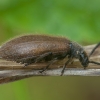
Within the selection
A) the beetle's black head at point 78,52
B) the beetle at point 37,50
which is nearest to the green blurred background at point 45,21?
the beetle's black head at point 78,52

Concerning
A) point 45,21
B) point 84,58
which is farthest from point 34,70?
point 45,21

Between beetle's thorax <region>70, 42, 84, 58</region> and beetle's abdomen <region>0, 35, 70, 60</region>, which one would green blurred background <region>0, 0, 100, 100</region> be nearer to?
beetle's thorax <region>70, 42, 84, 58</region>

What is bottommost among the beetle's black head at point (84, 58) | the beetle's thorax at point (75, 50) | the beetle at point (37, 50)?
the beetle's black head at point (84, 58)

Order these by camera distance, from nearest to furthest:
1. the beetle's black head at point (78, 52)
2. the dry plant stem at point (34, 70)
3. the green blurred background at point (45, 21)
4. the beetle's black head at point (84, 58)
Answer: the dry plant stem at point (34, 70), the beetle's black head at point (84, 58), the beetle's black head at point (78, 52), the green blurred background at point (45, 21)

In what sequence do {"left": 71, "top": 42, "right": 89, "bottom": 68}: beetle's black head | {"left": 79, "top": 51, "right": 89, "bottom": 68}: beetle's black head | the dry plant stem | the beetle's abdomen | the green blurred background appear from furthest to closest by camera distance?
the green blurred background → {"left": 71, "top": 42, "right": 89, "bottom": 68}: beetle's black head → {"left": 79, "top": 51, "right": 89, "bottom": 68}: beetle's black head → the beetle's abdomen → the dry plant stem

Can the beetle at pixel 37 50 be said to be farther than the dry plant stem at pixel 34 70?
Yes

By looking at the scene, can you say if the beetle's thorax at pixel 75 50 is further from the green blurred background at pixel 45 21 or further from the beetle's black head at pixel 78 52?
the green blurred background at pixel 45 21

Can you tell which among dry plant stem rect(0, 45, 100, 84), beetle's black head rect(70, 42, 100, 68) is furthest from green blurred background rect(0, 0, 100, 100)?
dry plant stem rect(0, 45, 100, 84)

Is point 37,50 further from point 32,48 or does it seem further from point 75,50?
point 75,50
